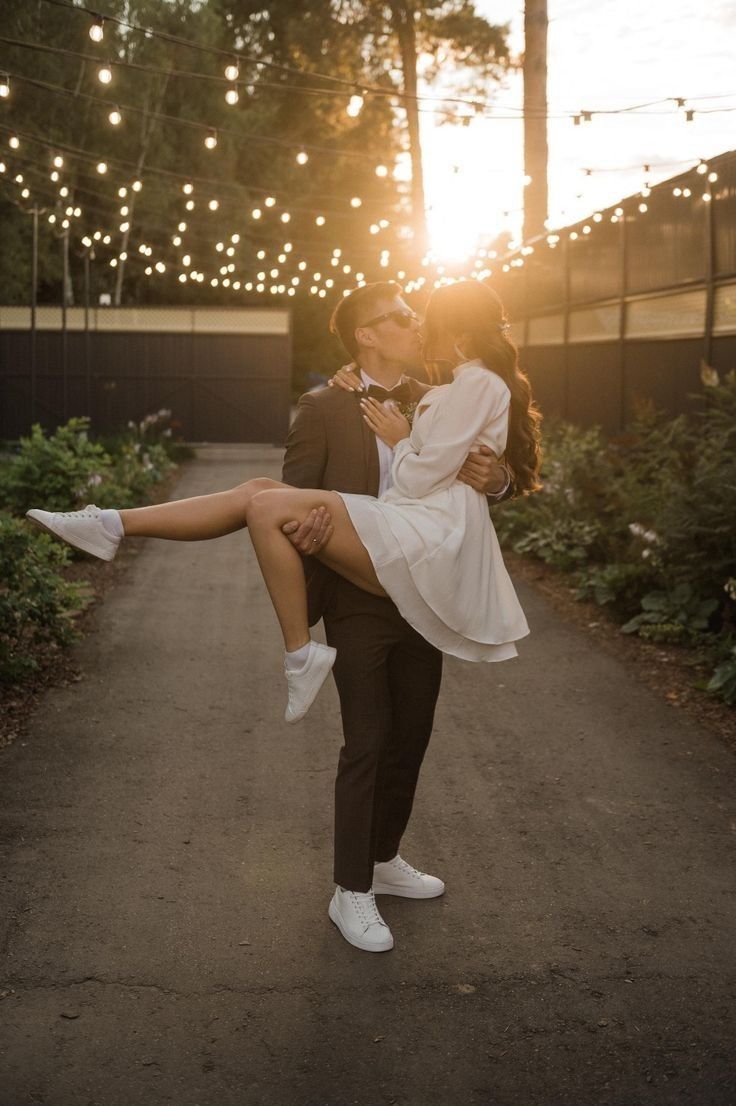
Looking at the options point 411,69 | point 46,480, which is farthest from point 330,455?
point 411,69

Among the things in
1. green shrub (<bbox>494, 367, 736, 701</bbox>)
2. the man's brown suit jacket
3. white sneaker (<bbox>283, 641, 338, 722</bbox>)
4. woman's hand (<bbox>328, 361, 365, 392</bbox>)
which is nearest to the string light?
green shrub (<bbox>494, 367, 736, 701</bbox>)

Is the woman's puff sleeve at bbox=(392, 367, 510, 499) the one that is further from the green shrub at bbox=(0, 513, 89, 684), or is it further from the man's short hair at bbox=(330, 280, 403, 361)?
the green shrub at bbox=(0, 513, 89, 684)

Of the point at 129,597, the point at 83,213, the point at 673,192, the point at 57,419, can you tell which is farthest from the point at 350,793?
the point at 83,213

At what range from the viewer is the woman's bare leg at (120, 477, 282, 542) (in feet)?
13.0

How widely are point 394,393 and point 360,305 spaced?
308 mm

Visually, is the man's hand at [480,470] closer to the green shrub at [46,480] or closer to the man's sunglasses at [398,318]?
the man's sunglasses at [398,318]

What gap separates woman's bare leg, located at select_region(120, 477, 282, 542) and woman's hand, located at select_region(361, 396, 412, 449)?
366 millimetres

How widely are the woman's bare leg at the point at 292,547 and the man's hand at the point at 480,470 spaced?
41 cm

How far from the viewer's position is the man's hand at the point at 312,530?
12.7 feet

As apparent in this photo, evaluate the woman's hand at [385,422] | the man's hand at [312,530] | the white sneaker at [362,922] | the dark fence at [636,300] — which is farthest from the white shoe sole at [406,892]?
the dark fence at [636,300]

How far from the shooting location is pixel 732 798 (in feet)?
18.5

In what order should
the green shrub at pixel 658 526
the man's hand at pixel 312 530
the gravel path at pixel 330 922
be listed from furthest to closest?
the green shrub at pixel 658 526 → the man's hand at pixel 312 530 → the gravel path at pixel 330 922

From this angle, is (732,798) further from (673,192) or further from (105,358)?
(105,358)

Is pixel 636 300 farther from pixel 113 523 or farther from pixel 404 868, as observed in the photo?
pixel 113 523
